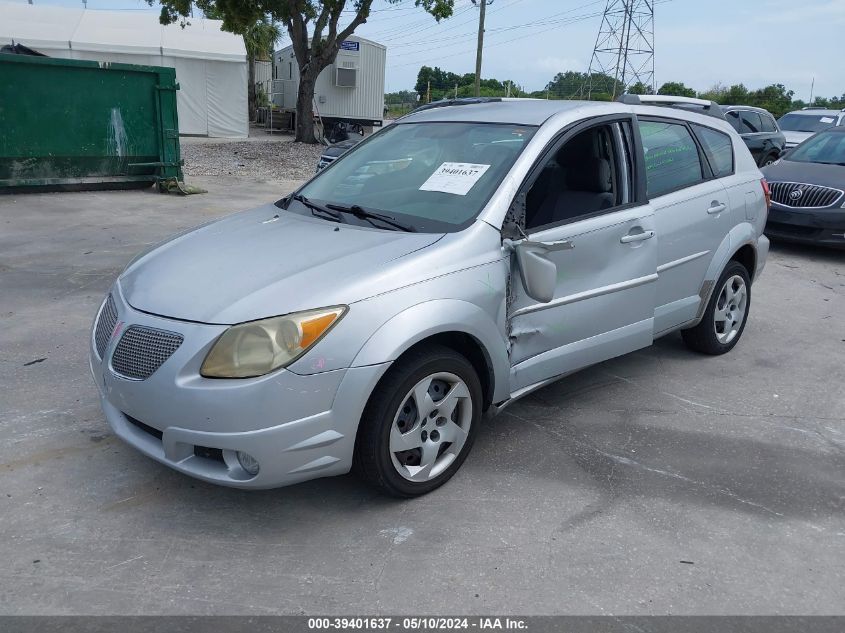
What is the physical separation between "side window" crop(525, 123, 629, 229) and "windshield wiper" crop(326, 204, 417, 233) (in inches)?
34.2

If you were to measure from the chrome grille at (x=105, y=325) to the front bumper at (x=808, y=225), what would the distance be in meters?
8.43

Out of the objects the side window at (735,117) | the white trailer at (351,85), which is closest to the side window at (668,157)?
the side window at (735,117)

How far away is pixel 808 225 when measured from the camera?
30.0ft

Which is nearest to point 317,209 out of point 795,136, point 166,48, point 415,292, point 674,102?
point 415,292

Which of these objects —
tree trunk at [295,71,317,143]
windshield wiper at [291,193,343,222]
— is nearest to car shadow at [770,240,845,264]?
windshield wiper at [291,193,343,222]

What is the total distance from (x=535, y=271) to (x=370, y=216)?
2.92ft

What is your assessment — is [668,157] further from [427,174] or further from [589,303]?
[427,174]

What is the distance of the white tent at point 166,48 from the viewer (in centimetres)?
2345

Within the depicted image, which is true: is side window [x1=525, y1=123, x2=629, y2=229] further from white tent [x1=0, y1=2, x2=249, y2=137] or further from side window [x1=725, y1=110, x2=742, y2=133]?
white tent [x1=0, y1=2, x2=249, y2=137]

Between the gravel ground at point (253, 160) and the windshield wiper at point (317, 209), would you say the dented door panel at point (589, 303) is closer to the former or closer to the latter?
the windshield wiper at point (317, 209)

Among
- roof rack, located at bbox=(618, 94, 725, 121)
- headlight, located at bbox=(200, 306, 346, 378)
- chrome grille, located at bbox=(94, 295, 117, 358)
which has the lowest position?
chrome grille, located at bbox=(94, 295, 117, 358)

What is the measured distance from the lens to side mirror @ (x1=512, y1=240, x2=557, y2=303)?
346 centimetres

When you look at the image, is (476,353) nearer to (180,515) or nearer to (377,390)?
(377,390)

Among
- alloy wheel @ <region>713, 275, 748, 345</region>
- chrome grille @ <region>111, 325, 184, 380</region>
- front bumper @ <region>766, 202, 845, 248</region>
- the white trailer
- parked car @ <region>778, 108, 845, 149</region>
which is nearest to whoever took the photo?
chrome grille @ <region>111, 325, 184, 380</region>
